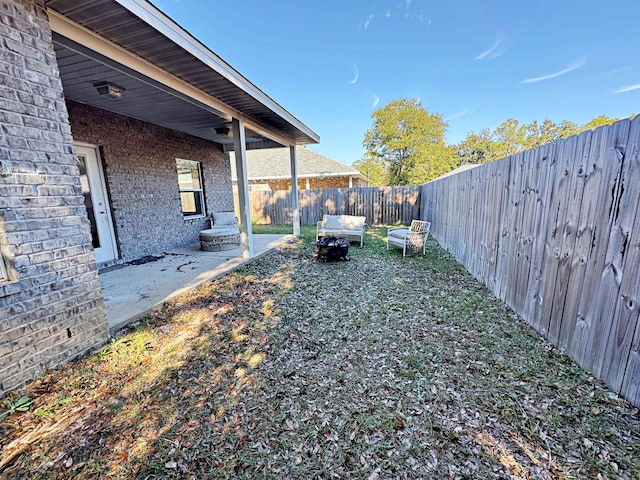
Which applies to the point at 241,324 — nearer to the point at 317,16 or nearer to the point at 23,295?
the point at 23,295

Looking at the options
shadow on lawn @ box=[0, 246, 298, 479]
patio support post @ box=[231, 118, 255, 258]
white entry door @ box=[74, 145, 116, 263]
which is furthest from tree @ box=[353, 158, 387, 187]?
shadow on lawn @ box=[0, 246, 298, 479]

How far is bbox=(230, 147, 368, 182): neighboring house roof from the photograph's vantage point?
17.4 m

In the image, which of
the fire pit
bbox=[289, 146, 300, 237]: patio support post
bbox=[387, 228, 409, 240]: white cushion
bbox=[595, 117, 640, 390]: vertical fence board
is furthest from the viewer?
bbox=[289, 146, 300, 237]: patio support post

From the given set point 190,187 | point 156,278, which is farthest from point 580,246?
point 190,187

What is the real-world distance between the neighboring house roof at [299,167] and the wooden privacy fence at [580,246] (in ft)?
45.7

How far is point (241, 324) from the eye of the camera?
11.0 ft

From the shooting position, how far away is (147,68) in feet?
11.2

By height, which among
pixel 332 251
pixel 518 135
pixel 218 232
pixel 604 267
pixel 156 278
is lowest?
pixel 156 278

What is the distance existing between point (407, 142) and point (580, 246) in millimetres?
17716

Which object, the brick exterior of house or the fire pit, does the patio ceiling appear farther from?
the fire pit

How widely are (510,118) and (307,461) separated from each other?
3831 centimetres

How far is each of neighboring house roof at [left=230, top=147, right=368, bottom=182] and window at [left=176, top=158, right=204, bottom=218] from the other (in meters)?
8.94

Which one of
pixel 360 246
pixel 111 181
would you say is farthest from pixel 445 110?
pixel 111 181

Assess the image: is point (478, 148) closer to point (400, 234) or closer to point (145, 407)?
point (400, 234)
